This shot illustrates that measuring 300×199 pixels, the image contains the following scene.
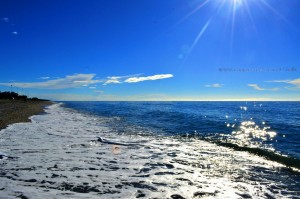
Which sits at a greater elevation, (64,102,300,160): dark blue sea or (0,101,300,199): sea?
(64,102,300,160): dark blue sea

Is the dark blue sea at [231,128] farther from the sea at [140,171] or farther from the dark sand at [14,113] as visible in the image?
the dark sand at [14,113]

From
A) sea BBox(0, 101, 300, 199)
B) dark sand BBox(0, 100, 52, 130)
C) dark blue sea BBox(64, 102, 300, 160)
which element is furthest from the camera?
dark sand BBox(0, 100, 52, 130)

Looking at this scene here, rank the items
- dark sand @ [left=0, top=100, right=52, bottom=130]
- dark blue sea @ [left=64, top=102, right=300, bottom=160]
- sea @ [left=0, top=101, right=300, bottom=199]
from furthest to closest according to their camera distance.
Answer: dark sand @ [left=0, top=100, right=52, bottom=130]
dark blue sea @ [left=64, top=102, right=300, bottom=160]
sea @ [left=0, top=101, right=300, bottom=199]

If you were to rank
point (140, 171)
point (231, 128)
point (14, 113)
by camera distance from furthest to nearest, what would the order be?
point (14, 113)
point (231, 128)
point (140, 171)

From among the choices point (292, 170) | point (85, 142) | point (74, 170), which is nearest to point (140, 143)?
point (85, 142)

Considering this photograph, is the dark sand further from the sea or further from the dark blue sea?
the sea

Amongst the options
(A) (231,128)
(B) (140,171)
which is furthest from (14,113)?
A: (B) (140,171)

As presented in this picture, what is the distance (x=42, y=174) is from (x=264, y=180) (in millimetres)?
8383

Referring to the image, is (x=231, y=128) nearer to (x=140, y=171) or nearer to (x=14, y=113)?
(x=140, y=171)

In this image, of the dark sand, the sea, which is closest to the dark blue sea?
the sea

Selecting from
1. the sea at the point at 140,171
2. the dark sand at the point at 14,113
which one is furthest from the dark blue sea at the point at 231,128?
the dark sand at the point at 14,113

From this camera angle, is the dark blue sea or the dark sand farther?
the dark sand

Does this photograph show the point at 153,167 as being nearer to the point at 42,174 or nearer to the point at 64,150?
the point at 42,174

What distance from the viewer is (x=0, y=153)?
13.2 meters
